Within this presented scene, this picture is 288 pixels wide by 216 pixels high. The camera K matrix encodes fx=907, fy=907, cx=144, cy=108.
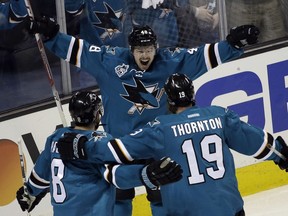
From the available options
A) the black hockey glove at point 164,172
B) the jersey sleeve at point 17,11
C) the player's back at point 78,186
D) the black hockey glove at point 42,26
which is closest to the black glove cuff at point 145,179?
the black hockey glove at point 164,172

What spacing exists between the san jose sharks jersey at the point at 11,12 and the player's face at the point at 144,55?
2.81ft

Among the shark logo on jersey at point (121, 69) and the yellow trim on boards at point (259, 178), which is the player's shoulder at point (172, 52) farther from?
the yellow trim on boards at point (259, 178)

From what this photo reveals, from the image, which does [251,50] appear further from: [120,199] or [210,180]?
[210,180]

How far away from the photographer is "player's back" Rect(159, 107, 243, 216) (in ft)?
12.0

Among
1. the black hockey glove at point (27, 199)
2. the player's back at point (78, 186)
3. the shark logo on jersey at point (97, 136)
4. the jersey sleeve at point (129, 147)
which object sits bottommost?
the black hockey glove at point (27, 199)

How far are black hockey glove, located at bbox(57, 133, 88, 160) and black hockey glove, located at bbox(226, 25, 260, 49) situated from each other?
1.17 m

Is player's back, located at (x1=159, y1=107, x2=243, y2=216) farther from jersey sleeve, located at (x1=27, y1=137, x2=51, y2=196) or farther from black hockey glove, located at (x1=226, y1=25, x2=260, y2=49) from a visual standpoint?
black hockey glove, located at (x1=226, y1=25, x2=260, y2=49)

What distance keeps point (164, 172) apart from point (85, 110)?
527mm

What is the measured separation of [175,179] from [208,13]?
252 cm

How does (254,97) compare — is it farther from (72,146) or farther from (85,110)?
(72,146)

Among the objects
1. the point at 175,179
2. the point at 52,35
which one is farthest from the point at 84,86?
the point at 175,179

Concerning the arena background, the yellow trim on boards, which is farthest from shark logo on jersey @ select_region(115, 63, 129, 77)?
the yellow trim on boards

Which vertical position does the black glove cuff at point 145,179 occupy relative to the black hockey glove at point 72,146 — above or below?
below

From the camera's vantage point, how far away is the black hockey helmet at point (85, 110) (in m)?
3.81
